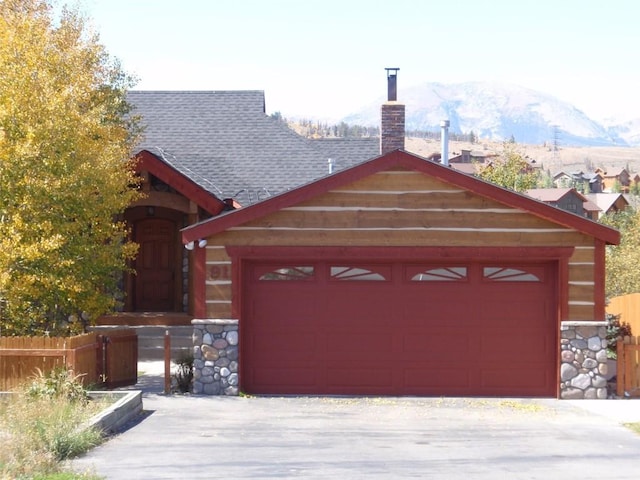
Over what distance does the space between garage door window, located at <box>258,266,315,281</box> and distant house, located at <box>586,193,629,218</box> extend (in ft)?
234

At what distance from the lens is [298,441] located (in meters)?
13.3

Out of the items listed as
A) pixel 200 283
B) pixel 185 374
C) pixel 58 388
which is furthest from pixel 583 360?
pixel 58 388

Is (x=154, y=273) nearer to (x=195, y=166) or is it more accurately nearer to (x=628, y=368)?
(x=195, y=166)

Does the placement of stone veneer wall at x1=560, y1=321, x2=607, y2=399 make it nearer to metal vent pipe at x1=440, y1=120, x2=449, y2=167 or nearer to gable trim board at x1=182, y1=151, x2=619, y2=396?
gable trim board at x1=182, y1=151, x2=619, y2=396

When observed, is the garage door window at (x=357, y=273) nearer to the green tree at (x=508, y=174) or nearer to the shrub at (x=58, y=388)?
the shrub at (x=58, y=388)

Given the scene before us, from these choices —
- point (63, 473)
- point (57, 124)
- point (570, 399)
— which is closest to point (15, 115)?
point (57, 124)

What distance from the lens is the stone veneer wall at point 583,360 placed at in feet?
57.9

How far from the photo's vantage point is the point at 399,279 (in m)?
18.1

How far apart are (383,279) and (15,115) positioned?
23.4ft

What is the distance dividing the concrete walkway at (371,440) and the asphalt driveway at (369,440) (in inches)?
0.5

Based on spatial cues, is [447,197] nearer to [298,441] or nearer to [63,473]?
[298,441]

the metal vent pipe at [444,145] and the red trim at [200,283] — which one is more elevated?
the metal vent pipe at [444,145]

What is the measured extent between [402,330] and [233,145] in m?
10.7

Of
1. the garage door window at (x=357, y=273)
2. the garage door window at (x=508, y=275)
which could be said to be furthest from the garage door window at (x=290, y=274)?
the garage door window at (x=508, y=275)
